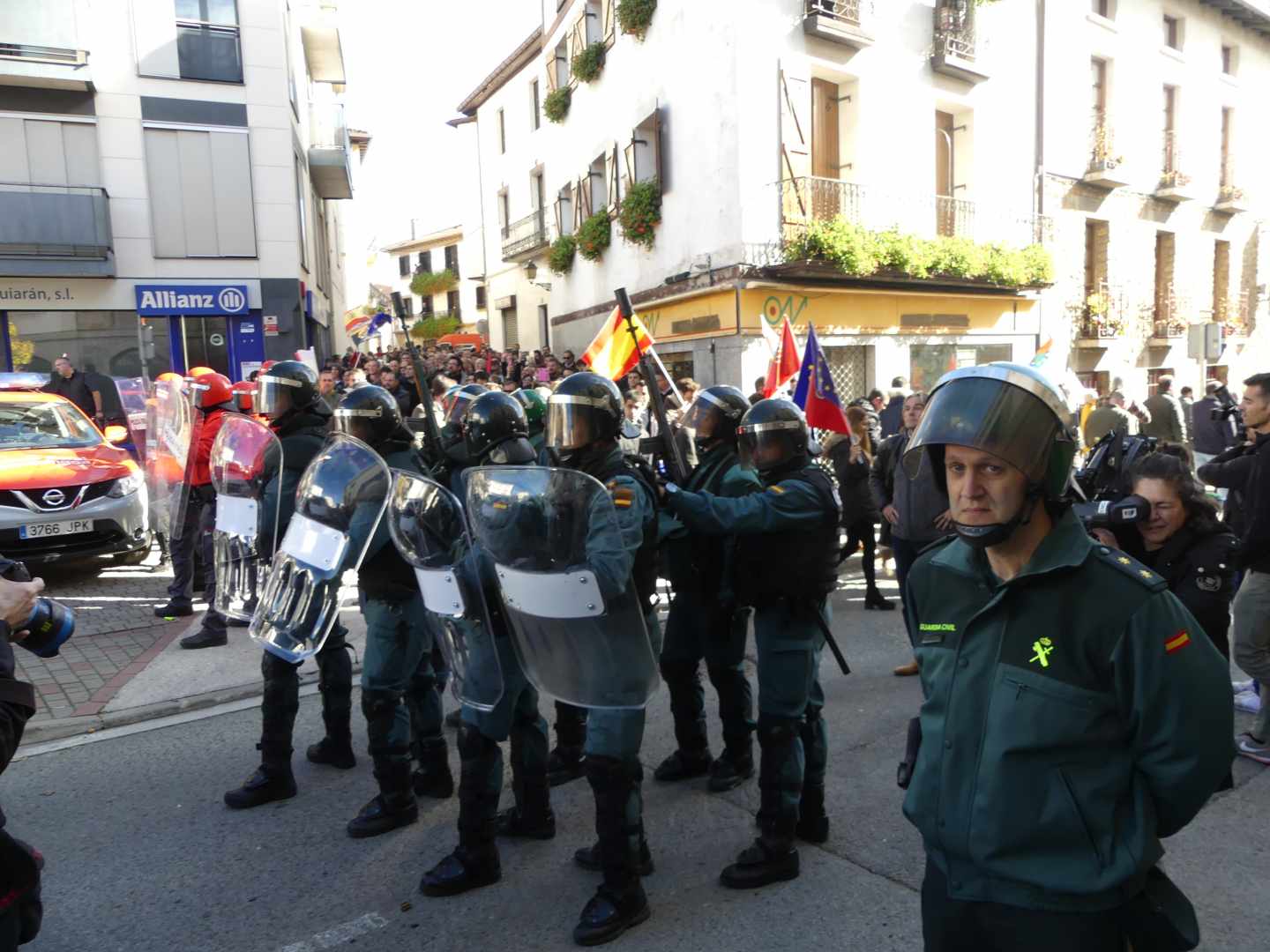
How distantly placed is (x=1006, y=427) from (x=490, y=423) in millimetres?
2532

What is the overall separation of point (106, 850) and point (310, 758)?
39.5 inches

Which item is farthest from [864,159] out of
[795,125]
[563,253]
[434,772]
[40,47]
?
[40,47]

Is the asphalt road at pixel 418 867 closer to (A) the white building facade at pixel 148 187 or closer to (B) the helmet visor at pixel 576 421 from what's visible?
(B) the helmet visor at pixel 576 421

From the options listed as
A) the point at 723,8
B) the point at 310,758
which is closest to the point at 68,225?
the point at 723,8

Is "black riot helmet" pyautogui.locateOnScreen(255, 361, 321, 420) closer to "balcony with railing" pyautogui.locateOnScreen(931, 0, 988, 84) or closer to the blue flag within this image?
the blue flag

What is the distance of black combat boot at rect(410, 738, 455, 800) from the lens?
163 inches

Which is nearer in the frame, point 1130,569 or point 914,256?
point 1130,569

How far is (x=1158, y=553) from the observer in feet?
12.5

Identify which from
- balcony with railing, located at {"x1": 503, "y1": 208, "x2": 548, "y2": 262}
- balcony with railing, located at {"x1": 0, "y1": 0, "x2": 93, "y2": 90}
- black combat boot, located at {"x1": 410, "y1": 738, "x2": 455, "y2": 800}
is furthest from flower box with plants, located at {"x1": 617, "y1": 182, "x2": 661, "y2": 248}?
black combat boot, located at {"x1": 410, "y1": 738, "x2": 455, "y2": 800}

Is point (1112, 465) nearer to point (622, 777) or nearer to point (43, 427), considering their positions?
point (622, 777)

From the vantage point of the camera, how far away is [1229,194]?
856 inches

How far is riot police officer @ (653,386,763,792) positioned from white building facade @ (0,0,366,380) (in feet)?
51.9

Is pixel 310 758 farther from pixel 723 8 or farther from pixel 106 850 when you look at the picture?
pixel 723 8

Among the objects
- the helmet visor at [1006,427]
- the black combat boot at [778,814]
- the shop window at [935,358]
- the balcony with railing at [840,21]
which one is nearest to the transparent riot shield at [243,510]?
the black combat boot at [778,814]
